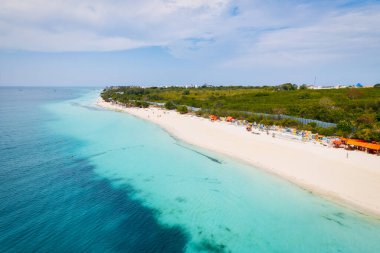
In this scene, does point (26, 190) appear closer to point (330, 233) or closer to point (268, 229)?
point (268, 229)

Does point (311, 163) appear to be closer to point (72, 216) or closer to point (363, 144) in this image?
point (363, 144)

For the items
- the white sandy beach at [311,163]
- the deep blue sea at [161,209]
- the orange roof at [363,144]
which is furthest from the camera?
the orange roof at [363,144]

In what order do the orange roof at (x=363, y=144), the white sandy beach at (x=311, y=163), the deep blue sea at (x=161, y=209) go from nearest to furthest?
the deep blue sea at (x=161, y=209) → the white sandy beach at (x=311, y=163) → the orange roof at (x=363, y=144)

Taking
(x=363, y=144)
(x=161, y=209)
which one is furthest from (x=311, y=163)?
(x=161, y=209)

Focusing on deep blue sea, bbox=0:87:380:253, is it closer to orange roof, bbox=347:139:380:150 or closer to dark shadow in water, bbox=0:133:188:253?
dark shadow in water, bbox=0:133:188:253

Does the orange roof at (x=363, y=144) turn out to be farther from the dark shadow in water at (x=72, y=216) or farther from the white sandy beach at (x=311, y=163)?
the dark shadow in water at (x=72, y=216)

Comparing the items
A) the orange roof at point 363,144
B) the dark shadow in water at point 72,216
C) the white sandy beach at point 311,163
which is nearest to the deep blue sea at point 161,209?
the dark shadow in water at point 72,216
